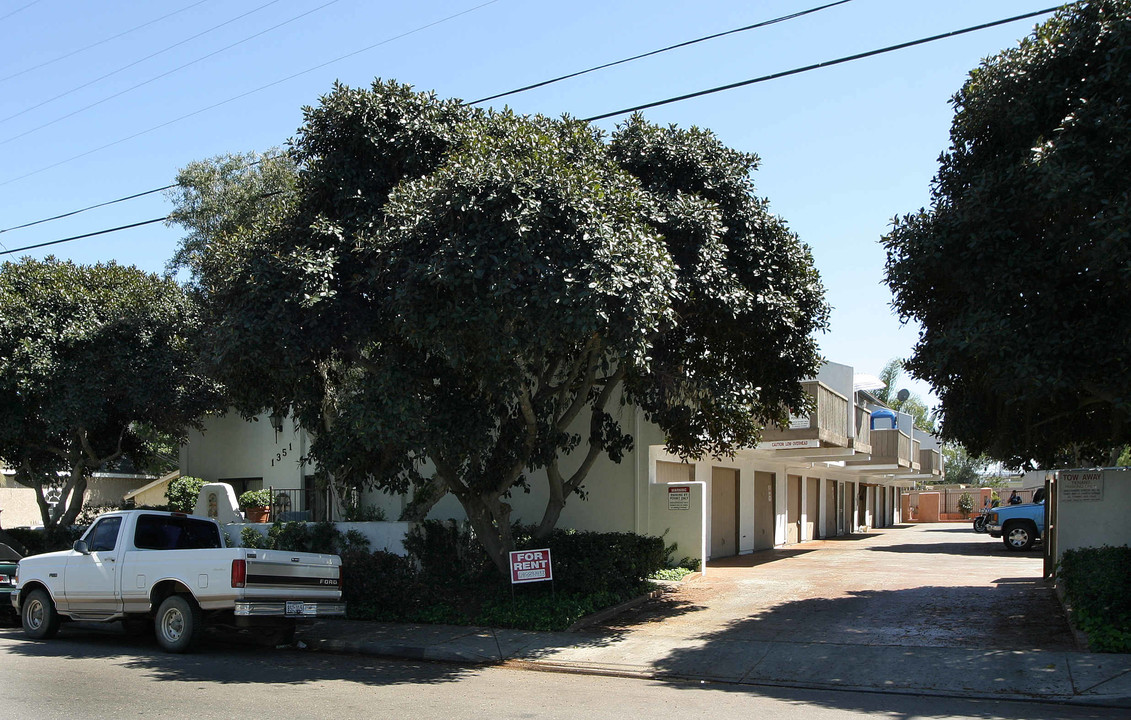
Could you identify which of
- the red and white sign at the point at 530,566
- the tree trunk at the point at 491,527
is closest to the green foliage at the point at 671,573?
the tree trunk at the point at 491,527

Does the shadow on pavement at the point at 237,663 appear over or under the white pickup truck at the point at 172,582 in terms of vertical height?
under

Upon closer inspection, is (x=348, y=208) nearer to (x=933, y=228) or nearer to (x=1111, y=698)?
(x=933, y=228)

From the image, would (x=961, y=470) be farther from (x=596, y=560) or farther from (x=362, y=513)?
(x=596, y=560)

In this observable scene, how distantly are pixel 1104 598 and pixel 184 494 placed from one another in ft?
65.7

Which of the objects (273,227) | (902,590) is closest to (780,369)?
(902,590)

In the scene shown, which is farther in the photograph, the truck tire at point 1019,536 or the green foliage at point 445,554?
the truck tire at point 1019,536

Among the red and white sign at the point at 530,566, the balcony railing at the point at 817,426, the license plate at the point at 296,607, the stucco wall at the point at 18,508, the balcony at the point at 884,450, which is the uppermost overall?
the balcony railing at the point at 817,426

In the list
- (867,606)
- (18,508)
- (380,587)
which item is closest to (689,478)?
(867,606)

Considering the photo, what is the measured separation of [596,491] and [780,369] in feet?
17.7

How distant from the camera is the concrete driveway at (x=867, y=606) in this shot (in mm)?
12648

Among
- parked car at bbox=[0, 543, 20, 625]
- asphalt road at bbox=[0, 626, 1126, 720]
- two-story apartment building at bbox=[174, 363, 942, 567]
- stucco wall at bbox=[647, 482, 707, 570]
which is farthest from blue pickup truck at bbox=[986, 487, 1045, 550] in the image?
parked car at bbox=[0, 543, 20, 625]

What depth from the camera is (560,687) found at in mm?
10328

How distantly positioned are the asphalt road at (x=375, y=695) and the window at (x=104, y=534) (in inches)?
61.6

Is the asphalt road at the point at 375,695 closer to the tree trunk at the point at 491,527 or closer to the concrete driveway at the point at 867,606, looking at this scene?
the concrete driveway at the point at 867,606
